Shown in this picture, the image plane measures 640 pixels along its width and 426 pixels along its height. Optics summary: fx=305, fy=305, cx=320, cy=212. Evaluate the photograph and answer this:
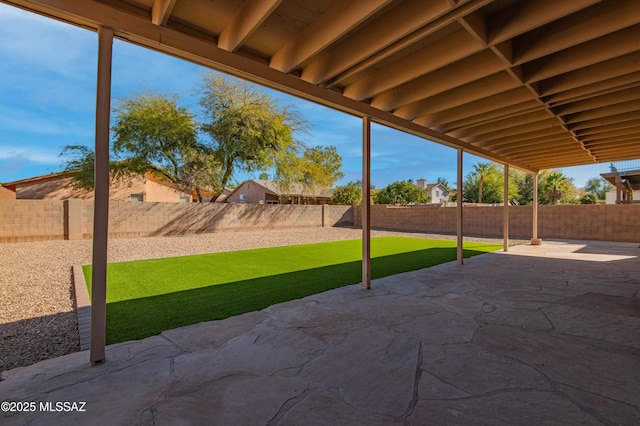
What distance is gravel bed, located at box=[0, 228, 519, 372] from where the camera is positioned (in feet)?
8.63

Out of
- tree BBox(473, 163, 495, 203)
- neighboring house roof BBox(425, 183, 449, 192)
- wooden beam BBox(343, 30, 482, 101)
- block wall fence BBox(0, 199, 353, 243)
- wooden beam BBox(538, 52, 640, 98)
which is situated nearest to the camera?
wooden beam BBox(343, 30, 482, 101)

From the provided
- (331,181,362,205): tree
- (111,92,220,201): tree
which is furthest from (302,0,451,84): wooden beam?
(331,181,362,205): tree

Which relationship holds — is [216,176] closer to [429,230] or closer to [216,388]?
[429,230]

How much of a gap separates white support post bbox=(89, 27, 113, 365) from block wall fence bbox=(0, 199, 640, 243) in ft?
32.3

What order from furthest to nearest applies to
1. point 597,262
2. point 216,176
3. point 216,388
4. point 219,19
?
point 216,176
point 597,262
point 219,19
point 216,388

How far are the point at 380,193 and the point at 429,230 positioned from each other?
17.8 metres

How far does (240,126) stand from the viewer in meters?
14.1

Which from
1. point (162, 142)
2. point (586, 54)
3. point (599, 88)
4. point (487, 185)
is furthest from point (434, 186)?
point (586, 54)

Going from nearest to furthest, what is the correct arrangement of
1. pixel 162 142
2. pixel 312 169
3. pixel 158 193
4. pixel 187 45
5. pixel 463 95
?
pixel 187 45
pixel 463 95
pixel 162 142
pixel 312 169
pixel 158 193

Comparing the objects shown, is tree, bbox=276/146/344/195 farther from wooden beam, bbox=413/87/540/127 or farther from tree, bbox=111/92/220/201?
wooden beam, bbox=413/87/540/127

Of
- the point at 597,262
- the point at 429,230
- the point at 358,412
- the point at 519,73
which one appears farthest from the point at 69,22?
the point at 429,230

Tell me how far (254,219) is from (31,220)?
791cm

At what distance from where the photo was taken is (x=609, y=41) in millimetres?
2844

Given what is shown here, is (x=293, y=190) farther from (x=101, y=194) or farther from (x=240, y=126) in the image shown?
(x=101, y=194)
